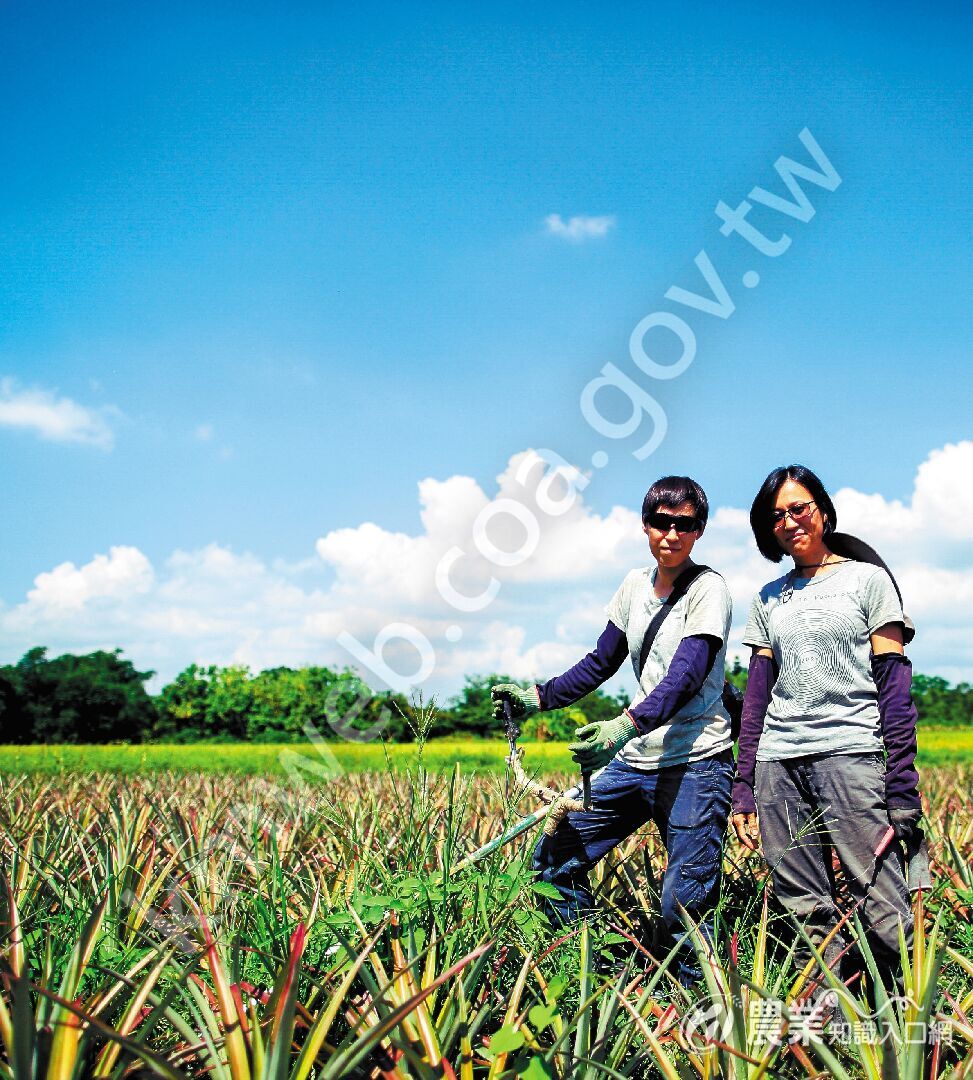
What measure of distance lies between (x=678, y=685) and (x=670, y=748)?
0.29 m

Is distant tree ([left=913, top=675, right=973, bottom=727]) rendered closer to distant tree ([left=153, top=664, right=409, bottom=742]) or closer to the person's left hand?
distant tree ([left=153, top=664, right=409, bottom=742])

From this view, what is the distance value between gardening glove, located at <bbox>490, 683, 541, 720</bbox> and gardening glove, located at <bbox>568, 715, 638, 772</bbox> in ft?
1.67

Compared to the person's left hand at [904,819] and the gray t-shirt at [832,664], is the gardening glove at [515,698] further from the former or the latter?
the person's left hand at [904,819]

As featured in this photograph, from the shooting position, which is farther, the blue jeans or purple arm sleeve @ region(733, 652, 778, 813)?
purple arm sleeve @ region(733, 652, 778, 813)

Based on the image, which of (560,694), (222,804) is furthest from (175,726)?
(560,694)

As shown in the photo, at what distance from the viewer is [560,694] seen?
3254 mm

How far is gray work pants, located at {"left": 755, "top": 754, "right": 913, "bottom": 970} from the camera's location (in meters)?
2.56

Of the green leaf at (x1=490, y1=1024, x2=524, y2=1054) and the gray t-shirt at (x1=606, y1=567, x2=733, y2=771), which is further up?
the gray t-shirt at (x1=606, y1=567, x2=733, y2=771)

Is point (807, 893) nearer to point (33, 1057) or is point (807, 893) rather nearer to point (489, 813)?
point (33, 1057)

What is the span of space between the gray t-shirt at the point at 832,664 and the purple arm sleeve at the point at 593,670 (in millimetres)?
644

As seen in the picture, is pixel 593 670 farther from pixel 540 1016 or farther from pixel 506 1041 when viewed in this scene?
pixel 506 1041

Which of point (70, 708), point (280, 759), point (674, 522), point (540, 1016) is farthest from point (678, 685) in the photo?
point (70, 708)

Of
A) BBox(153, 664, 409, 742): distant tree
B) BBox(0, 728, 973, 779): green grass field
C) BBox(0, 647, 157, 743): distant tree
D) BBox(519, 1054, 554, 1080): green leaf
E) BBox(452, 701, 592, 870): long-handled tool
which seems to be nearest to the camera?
BBox(519, 1054, 554, 1080): green leaf

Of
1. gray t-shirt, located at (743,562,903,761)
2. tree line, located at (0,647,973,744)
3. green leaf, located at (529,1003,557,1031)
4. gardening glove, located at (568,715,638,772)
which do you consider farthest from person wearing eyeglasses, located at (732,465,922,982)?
tree line, located at (0,647,973,744)
